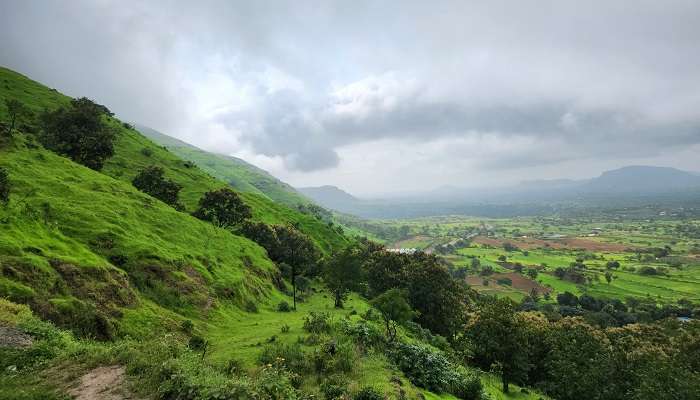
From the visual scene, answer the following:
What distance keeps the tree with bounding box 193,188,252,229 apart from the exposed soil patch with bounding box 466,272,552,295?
121692 millimetres

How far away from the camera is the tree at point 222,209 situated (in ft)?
259

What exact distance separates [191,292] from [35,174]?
25.3 m

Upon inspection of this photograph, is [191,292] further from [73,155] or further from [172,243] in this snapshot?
[73,155]

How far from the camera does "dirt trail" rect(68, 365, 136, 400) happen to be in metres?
14.9

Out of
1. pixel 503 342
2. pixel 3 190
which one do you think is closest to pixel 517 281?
pixel 503 342

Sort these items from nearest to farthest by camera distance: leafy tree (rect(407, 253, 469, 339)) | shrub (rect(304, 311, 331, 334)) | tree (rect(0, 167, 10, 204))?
shrub (rect(304, 311, 331, 334)) < tree (rect(0, 167, 10, 204)) < leafy tree (rect(407, 253, 469, 339))

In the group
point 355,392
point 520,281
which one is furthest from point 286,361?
point 520,281

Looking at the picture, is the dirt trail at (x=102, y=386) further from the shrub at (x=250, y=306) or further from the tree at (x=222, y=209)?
the tree at (x=222, y=209)

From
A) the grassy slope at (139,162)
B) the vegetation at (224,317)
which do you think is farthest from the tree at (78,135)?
the grassy slope at (139,162)

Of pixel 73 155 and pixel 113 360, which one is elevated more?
pixel 73 155

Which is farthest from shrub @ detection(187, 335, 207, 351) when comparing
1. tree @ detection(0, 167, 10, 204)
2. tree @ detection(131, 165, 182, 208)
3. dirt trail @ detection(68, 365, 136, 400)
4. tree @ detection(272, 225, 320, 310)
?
tree @ detection(131, 165, 182, 208)

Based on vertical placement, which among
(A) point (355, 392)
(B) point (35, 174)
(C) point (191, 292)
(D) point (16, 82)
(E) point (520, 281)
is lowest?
(E) point (520, 281)

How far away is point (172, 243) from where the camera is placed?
46.9m

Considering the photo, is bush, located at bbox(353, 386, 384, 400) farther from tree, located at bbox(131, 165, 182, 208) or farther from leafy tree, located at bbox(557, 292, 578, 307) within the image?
leafy tree, located at bbox(557, 292, 578, 307)
